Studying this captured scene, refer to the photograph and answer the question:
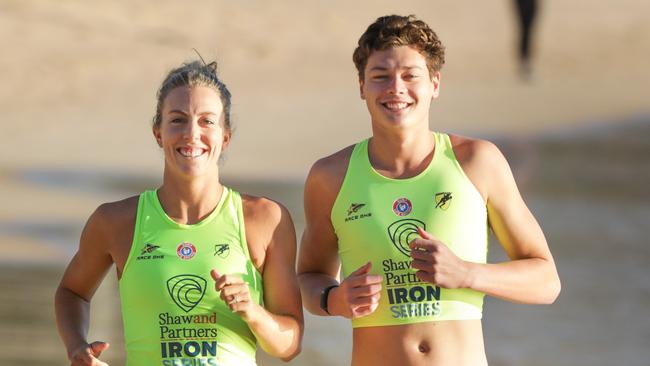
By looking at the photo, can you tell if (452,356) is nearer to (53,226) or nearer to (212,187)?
(212,187)

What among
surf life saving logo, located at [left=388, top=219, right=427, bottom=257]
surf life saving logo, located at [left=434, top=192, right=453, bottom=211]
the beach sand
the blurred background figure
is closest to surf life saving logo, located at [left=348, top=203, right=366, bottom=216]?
surf life saving logo, located at [left=388, top=219, right=427, bottom=257]

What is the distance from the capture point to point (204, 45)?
23.1 meters

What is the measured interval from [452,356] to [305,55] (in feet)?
63.4

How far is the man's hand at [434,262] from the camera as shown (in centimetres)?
382

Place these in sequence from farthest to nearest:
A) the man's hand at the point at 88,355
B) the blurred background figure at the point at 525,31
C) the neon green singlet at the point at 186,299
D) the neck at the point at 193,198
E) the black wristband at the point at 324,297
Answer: the blurred background figure at the point at 525,31 < the black wristband at the point at 324,297 < the neck at the point at 193,198 < the neon green singlet at the point at 186,299 < the man's hand at the point at 88,355

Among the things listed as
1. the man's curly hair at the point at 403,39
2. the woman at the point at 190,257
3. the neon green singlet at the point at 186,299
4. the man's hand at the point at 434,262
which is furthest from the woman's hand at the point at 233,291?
the man's curly hair at the point at 403,39

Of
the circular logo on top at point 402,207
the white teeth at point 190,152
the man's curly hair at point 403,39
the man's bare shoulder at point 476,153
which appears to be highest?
the man's curly hair at point 403,39

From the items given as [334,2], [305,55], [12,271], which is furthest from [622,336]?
[334,2]

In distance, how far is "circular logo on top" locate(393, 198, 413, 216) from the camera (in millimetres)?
4211

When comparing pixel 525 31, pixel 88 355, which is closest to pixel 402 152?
pixel 88 355

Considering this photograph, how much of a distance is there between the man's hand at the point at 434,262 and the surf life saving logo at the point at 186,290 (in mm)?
624

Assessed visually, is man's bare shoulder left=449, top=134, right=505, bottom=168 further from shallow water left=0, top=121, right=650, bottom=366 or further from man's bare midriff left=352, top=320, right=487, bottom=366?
shallow water left=0, top=121, right=650, bottom=366

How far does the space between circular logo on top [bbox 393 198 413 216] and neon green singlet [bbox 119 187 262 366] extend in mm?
498

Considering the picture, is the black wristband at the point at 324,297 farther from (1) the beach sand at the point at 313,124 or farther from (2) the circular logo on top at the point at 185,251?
(1) the beach sand at the point at 313,124
